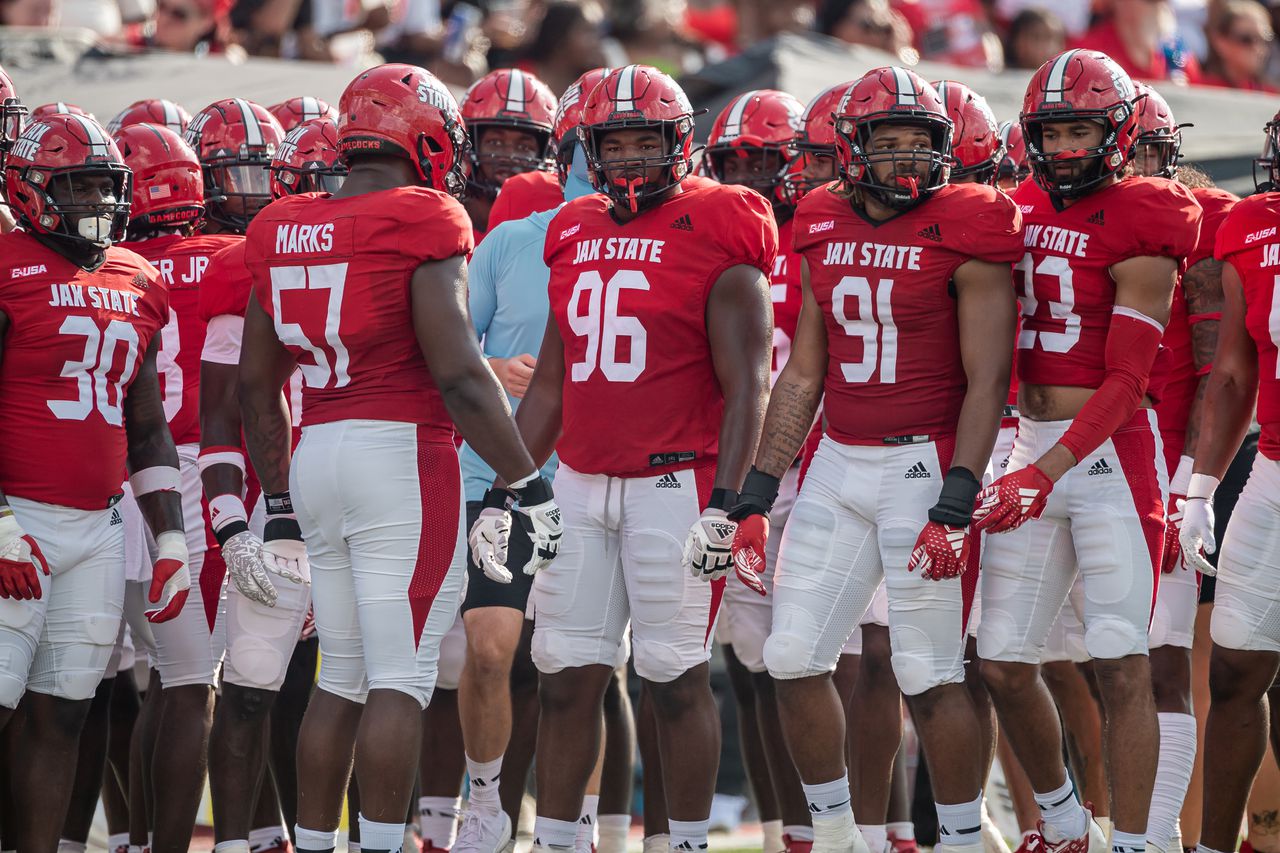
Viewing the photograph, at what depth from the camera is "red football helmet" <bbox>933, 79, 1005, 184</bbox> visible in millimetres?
5254

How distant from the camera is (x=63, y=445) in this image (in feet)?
15.0

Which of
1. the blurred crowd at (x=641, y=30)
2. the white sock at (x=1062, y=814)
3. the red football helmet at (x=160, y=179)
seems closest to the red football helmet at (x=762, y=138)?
the red football helmet at (x=160, y=179)

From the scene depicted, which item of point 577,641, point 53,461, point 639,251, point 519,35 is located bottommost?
point 577,641

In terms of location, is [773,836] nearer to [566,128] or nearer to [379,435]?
[379,435]

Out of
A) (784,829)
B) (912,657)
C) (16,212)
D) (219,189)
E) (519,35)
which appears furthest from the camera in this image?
(519,35)

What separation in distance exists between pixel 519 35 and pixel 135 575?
19.1 ft

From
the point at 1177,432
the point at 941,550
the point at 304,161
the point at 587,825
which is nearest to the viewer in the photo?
the point at 941,550

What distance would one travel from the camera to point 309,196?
177 inches

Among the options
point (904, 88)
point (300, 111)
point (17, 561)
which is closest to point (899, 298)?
point (904, 88)

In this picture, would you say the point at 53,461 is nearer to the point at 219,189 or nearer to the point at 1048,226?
the point at 219,189

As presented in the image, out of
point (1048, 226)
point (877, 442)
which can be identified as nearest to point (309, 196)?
point (877, 442)

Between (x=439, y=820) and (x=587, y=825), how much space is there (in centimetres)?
56

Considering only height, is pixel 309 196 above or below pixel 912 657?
above

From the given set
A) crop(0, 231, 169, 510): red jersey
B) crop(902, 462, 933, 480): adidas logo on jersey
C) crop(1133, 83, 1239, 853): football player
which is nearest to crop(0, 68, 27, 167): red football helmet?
crop(0, 231, 169, 510): red jersey
